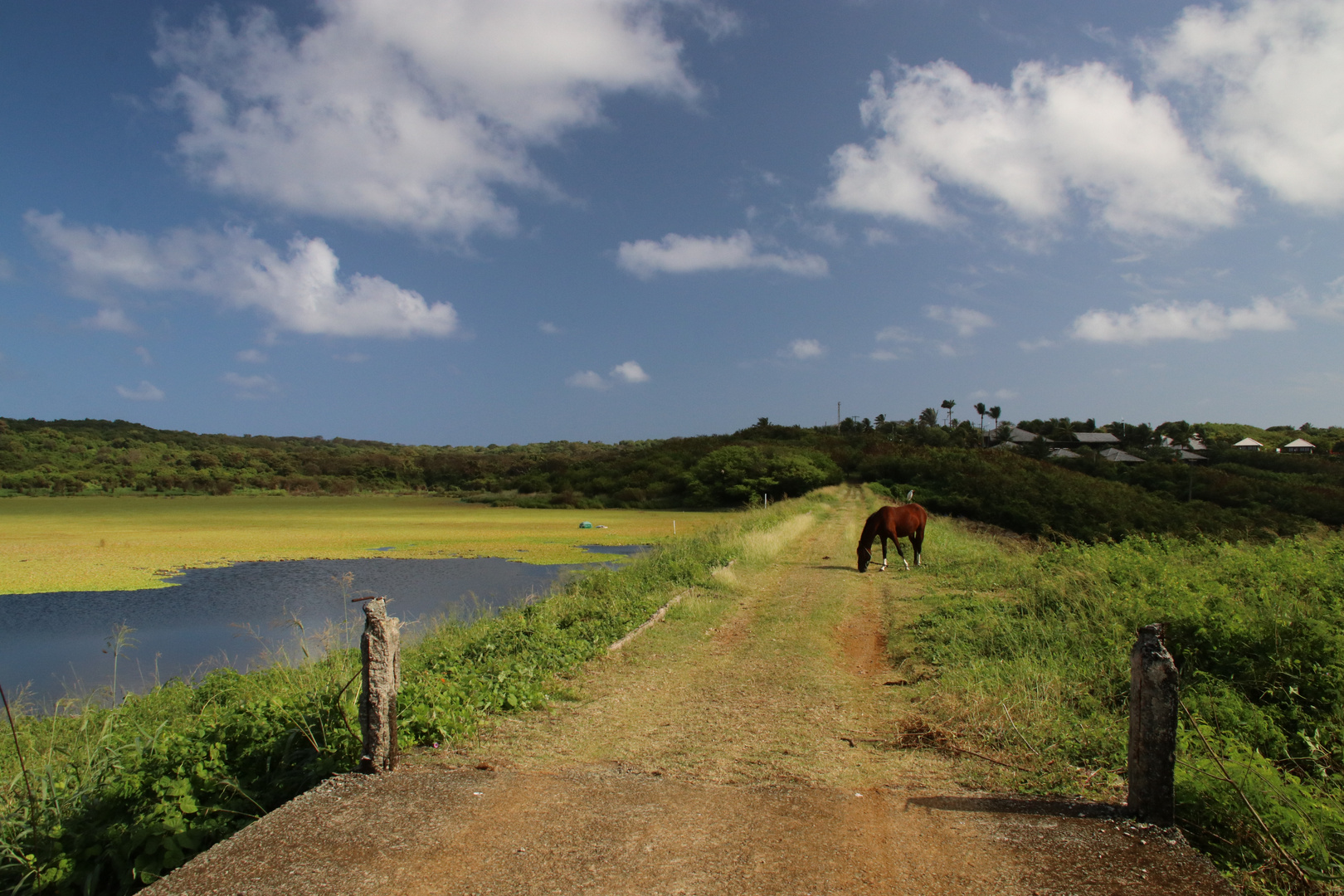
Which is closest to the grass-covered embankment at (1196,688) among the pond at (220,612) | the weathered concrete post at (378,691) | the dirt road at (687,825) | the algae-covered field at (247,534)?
the dirt road at (687,825)

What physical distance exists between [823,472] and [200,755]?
175 ft

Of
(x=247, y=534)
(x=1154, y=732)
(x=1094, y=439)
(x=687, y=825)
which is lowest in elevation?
(x=247, y=534)

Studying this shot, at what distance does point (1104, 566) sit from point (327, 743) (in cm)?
976

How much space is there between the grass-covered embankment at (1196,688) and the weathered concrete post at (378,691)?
353 centimetres

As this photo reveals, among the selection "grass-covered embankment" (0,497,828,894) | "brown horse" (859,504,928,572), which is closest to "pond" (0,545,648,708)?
"grass-covered embankment" (0,497,828,894)

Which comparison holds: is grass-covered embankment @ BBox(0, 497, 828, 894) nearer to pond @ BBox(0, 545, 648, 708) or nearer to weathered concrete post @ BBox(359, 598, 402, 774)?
weathered concrete post @ BBox(359, 598, 402, 774)

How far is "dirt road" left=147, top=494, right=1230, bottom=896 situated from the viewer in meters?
3.24

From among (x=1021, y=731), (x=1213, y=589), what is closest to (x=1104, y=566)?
(x=1213, y=589)

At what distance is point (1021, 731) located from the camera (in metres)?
5.06

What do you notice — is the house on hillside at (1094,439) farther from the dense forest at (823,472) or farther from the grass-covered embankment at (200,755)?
the grass-covered embankment at (200,755)

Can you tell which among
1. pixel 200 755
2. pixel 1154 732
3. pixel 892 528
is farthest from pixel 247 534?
pixel 1154 732

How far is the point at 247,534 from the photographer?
33625mm

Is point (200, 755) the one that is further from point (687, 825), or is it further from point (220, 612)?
point (220, 612)

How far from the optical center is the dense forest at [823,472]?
4550 cm
